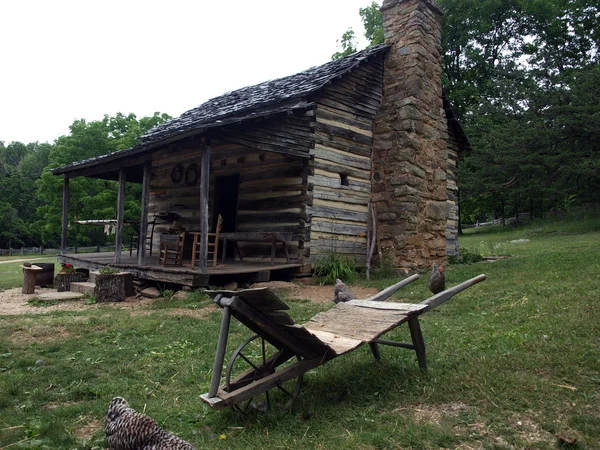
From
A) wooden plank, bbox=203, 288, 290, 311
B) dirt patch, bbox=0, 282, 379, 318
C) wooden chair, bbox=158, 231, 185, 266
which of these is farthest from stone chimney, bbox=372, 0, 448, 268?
wooden plank, bbox=203, 288, 290, 311

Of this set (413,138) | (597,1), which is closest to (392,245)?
(413,138)

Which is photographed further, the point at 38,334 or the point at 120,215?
the point at 120,215

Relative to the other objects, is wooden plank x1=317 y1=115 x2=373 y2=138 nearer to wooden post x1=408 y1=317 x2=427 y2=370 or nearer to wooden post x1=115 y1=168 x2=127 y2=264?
wooden post x1=115 y1=168 x2=127 y2=264

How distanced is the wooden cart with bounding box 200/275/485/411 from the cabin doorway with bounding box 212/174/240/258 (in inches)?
340

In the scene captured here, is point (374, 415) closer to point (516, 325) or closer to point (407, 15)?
point (516, 325)

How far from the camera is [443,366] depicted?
4.10 metres

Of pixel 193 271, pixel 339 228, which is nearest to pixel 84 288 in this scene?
pixel 193 271

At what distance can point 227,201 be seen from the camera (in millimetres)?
12648

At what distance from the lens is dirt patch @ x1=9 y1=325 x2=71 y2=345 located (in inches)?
229

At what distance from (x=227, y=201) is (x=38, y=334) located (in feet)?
23.1

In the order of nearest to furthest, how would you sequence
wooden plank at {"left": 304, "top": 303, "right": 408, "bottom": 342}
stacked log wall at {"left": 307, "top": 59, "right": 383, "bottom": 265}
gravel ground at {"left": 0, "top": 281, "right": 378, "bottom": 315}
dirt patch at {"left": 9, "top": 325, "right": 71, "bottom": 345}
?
wooden plank at {"left": 304, "top": 303, "right": 408, "bottom": 342} < dirt patch at {"left": 9, "top": 325, "right": 71, "bottom": 345} < gravel ground at {"left": 0, "top": 281, "right": 378, "bottom": 315} < stacked log wall at {"left": 307, "top": 59, "right": 383, "bottom": 265}

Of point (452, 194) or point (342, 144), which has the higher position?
point (342, 144)

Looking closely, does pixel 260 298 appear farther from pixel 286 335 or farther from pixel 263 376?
pixel 263 376

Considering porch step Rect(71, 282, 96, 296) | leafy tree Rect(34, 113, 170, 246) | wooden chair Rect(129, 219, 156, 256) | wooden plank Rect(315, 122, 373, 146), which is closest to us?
porch step Rect(71, 282, 96, 296)
